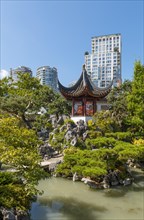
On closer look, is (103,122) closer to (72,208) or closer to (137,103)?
(137,103)

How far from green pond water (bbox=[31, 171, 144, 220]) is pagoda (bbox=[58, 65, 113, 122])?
7.05 meters

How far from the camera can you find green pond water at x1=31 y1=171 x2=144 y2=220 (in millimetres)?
6262

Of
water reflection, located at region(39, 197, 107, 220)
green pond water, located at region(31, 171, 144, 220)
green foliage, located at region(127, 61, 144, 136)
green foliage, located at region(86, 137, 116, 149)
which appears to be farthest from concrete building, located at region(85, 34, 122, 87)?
water reflection, located at region(39, 197, 107, 220)

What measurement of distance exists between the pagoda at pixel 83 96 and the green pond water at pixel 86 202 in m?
7.05

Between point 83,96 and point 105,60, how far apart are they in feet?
198

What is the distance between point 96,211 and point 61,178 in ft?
12.9

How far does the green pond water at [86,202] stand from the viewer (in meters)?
6.26

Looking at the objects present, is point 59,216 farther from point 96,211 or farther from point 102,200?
point 102,200

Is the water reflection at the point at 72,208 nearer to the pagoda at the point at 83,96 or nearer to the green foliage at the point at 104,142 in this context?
the green foliage at the point at 104,142

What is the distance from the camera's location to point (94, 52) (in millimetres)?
78500

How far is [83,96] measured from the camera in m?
15.8

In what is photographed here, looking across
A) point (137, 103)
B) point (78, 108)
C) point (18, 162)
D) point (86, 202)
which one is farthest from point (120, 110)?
point (18, 162)

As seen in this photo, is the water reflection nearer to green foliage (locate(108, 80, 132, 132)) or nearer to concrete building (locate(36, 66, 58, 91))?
green foliage (locate(108, 80, 132, 132))

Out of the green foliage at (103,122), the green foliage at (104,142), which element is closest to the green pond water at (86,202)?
the green foliage at (104,142)
